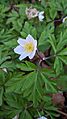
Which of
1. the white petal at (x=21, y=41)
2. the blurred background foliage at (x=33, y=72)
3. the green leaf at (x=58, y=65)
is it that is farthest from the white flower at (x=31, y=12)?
the green leaf at (x=58, y=65)

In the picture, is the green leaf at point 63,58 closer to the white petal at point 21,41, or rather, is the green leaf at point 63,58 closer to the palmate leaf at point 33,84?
the palmate leaf at point 33,84

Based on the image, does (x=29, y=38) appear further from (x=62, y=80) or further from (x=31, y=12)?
(x=31, y=12)

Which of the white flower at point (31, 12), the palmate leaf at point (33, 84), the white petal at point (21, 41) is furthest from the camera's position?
the white flower at point (31, 12)

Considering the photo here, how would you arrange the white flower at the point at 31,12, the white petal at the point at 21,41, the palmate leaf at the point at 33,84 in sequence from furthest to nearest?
the white flower at the point at 31,12
the white petal at the point at 21,41
the palmate leaf at the point at 33,84

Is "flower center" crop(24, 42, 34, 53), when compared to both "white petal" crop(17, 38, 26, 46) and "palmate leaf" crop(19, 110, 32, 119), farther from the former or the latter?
"palmate leaf" crop(19, 110, 32, 119)

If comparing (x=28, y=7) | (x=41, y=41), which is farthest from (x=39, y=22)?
(x=41, y=41)

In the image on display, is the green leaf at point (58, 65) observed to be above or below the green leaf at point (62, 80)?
above

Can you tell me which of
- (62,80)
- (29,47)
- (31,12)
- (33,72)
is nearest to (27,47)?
(29,47)

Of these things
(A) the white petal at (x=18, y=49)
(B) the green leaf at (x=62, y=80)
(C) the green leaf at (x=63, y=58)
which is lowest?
(B) the green leaf at (x=62, y=80)

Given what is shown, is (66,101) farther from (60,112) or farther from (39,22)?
(39,22)
